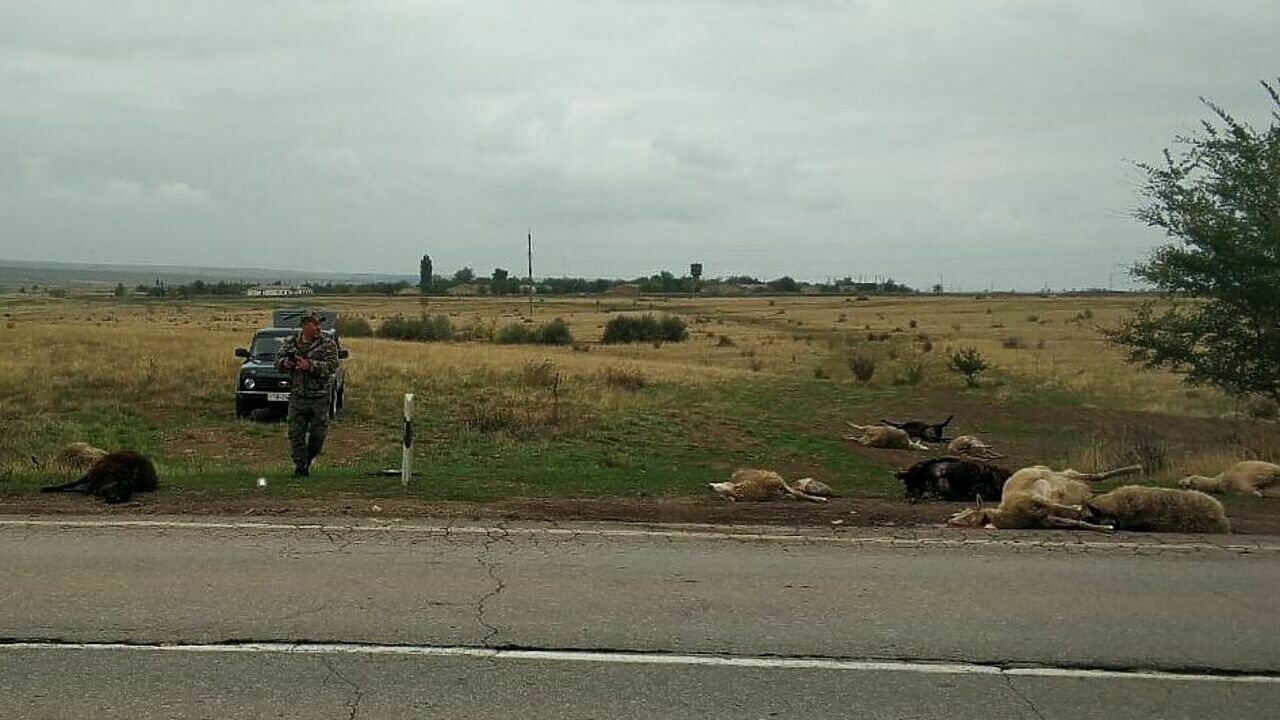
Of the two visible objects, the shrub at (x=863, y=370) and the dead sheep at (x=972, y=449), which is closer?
the dead sheep at (x=972, y=449)

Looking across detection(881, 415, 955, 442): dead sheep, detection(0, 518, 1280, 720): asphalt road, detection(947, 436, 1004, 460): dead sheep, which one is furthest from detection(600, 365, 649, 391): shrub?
detection(0, 518, 1280, 720): asphalt road

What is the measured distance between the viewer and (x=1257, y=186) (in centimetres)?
1664

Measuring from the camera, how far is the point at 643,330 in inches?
2404

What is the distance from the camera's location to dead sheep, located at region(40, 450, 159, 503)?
1041 cm

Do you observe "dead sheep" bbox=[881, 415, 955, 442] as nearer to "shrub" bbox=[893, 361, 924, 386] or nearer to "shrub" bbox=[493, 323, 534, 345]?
"shrub" bbox=[893, 361, 924, 386]

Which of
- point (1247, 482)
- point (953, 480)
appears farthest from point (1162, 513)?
point (1247, 482)

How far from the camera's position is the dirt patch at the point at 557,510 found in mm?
9820

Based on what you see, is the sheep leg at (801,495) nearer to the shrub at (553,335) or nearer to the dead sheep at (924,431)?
the dead sheep at (924,431)

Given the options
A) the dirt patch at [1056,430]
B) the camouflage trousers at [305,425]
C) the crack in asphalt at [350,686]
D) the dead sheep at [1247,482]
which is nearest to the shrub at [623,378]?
the dirt patch at [1056,430]

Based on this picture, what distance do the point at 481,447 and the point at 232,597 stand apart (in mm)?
10946

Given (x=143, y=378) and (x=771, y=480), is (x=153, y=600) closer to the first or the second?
(x=771, y=480)

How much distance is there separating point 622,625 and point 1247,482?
9160 mm

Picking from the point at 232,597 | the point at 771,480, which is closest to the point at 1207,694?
the point at 232,597

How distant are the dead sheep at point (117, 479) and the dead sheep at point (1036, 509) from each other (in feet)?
25.6
